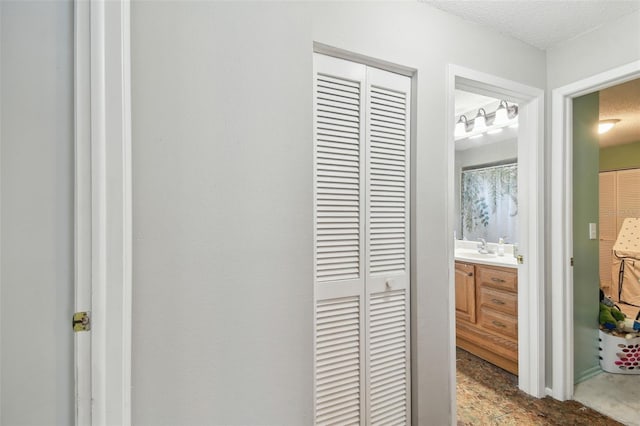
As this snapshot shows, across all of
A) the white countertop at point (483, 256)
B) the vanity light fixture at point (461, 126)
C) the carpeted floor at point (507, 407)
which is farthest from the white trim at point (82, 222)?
the vanity light fixture at point (461, 126)

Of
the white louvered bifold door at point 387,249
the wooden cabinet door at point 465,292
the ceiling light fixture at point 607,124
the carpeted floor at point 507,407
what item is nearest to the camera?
the white louvered bifold door at point 387,249

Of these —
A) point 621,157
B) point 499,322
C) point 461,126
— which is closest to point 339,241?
point 499,322

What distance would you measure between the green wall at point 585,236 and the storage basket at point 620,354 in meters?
0.07

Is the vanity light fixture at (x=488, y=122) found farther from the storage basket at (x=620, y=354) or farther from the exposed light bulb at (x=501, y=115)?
the storage basket at (x=620, y=354)

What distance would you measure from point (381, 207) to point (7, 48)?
1.39 meters

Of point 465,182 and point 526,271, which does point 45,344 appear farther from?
point 465,182

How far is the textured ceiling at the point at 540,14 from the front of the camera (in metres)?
1.73

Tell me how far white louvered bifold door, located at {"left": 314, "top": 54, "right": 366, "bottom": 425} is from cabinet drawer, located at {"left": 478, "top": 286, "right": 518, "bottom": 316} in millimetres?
1617

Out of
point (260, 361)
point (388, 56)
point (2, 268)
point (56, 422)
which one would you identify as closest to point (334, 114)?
point (388, 56)

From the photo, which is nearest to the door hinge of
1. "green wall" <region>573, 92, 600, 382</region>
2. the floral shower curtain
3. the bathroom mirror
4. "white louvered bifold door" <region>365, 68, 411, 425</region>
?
"white louvered bifold door" <region>365, 68, 411, 425</region>

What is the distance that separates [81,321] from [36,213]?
0.94 ft

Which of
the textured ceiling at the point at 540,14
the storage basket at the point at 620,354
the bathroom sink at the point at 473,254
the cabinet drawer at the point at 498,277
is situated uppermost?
the textured ceiling at the point at 540,14

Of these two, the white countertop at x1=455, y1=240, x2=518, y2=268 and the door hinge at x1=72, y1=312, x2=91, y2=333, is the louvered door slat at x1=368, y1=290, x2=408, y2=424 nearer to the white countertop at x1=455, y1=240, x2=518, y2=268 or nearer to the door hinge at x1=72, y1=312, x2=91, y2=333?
the door hinge at x1=72, y1=312, x2=91, y2=333

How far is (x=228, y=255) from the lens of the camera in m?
→ 1.01
